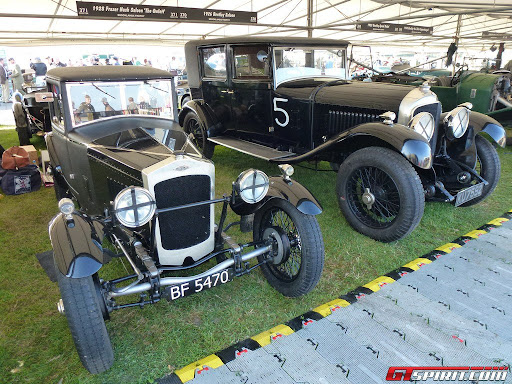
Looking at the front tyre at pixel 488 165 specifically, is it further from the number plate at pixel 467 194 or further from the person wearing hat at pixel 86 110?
the person wearing hat at pixel 86 110

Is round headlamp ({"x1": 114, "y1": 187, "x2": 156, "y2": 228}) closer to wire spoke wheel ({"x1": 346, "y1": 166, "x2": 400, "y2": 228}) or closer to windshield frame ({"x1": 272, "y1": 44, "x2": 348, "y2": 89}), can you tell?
wire spoke wheel ({"x1": 346, "y1": 166, "x2": 400, "y2": 228})

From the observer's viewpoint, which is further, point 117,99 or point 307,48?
point 307,48

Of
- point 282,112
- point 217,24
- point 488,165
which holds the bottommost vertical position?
point 488,165

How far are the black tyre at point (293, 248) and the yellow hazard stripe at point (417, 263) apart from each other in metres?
1.07

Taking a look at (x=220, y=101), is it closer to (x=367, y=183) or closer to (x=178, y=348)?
(x=367, y=183)

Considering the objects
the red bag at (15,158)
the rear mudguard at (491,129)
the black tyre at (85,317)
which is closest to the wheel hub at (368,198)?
the rear mudguard at (491,129)

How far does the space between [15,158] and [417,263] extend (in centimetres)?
529

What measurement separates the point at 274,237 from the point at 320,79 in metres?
3.08

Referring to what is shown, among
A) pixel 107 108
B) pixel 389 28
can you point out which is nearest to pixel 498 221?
pixel 107 108

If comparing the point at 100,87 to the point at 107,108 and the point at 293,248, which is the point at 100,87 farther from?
the point at 293,248

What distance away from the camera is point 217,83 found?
5.62 metres

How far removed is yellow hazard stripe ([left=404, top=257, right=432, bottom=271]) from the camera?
321cm

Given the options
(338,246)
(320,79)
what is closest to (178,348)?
(338,246)

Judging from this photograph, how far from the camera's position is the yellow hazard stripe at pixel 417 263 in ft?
10.5
